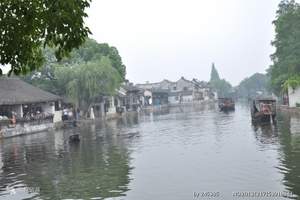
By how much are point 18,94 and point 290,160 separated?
31062 millimetres

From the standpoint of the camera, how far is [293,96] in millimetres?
48312

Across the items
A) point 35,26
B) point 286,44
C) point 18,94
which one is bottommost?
point 35,26

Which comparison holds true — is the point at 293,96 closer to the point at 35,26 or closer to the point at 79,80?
the point at 79,80

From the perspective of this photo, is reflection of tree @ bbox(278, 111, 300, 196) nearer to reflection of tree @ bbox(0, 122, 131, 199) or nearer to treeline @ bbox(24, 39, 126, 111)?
reflection of tree @ bbox(0, 122, 131, 199)

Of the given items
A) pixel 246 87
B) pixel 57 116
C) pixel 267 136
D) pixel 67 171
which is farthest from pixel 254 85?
pixel 67 171

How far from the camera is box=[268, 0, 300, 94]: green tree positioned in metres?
49.0

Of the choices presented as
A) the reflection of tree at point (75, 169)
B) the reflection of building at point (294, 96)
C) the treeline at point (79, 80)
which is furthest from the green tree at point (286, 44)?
the reflection of tree at point (75, 169)

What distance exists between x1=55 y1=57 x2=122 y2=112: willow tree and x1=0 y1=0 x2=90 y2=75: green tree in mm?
45198

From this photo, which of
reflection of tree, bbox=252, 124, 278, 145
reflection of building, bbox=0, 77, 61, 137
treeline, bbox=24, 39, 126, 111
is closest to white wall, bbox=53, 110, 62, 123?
reflection of building, bbox=0, 77, 61, 137

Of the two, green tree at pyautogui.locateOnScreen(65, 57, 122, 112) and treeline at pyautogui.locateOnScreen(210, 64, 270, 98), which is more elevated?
treeline at pyautogui.locateOnScreen(210, 64, 270, 98)

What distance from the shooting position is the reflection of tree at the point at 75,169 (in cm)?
1345

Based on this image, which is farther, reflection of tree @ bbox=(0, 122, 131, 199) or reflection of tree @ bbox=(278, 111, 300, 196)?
reflection of tree @ bbox=(0, 122, 131, 199)

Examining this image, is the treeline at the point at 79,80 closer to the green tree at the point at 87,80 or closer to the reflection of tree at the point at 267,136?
the green tree at the point at 87,80

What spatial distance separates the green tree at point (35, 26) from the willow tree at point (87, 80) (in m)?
45.2
